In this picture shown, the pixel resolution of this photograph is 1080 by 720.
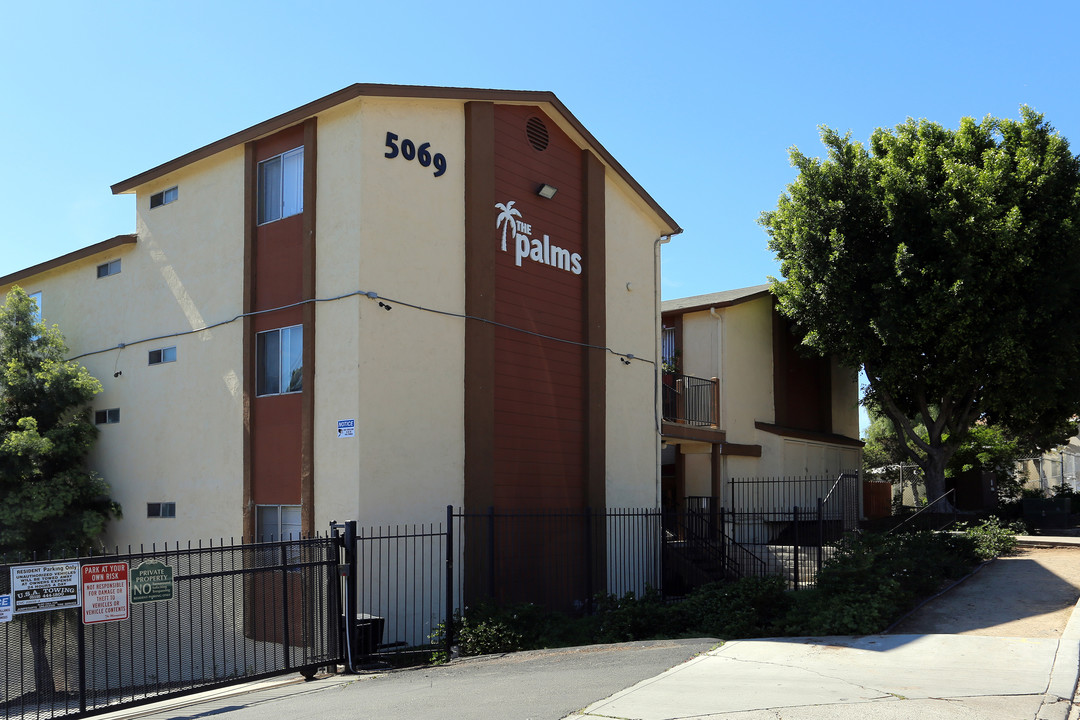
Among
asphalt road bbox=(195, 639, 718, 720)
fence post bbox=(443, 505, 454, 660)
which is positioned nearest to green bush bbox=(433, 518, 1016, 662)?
fence post bbox=(443, 505, 454, 660)

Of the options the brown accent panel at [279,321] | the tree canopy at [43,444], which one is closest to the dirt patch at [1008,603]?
the brown accent panel at [279,321]

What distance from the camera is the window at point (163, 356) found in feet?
57.3

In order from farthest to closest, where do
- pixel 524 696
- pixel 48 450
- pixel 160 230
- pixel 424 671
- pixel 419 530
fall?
pixel 160 230, pixel 48 450, pixel 419 530, pixel 424 671, pixel 524 696

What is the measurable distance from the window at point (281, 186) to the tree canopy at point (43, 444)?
18.4ft

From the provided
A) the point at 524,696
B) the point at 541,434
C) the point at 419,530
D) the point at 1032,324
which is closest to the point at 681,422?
the point at 541,434

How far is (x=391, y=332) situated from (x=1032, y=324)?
54.3ft

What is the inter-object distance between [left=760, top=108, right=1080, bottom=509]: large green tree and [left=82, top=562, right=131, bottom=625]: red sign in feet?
63.0

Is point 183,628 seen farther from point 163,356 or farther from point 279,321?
point 279,321

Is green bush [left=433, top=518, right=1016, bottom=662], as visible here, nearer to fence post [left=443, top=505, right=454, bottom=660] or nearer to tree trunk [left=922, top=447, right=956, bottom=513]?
fence post [left=443, top=505, right=454, bottom=660]

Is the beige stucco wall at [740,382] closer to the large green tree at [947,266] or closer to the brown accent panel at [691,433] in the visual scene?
the brown accent panel at [691,433]

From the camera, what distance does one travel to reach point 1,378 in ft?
58.5

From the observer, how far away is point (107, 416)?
62.0 ft

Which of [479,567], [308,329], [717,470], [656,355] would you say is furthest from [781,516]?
[308,329]

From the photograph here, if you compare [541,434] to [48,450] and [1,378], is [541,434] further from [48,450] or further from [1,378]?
[1,378]
